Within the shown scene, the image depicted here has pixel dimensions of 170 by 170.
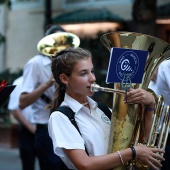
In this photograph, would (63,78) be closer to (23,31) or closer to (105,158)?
(105,158)

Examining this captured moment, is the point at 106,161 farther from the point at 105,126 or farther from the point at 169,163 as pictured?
the point at 169,163

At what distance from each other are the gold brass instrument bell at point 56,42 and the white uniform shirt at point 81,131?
1734 mm

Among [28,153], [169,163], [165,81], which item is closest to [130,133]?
[165,81]

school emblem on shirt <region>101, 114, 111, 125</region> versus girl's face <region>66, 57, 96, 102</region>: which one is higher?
girl's face <region>66, 57, 96, 102</region>

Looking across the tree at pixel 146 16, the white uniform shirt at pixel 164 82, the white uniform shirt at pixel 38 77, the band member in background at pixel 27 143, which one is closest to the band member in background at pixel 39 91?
the white uniform shirt at pixel 38 77

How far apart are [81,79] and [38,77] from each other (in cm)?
200

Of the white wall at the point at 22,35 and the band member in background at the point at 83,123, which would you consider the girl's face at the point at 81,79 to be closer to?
the band member in background at the point at 83,123

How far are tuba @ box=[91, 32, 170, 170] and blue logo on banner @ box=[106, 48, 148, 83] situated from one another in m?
0.06

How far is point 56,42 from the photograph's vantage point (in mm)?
4660

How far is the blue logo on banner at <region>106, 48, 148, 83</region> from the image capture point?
2768 millimetres

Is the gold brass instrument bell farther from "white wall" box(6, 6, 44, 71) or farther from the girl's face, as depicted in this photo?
"white wall" box(6, 6, 44, 71)

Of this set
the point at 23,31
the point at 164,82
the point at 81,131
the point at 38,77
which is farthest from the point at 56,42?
the point at 23,31

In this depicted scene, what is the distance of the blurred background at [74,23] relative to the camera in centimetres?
912

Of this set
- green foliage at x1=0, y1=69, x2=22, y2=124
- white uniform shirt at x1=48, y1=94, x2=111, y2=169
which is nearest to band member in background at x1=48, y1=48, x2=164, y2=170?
white uniform shirt at x1=48, y1=94, x2=111, y2=169
